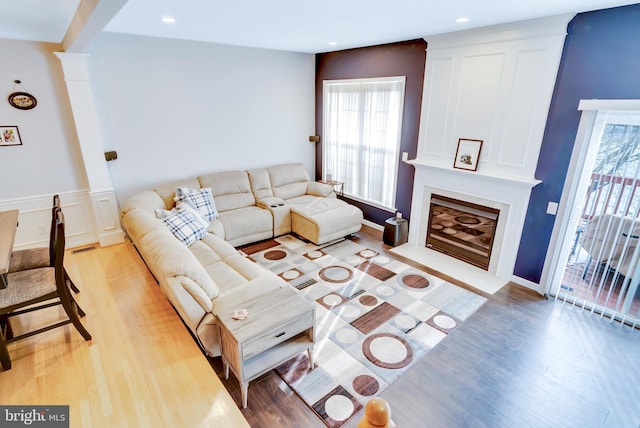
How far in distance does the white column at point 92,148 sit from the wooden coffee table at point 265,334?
2965 millimetres

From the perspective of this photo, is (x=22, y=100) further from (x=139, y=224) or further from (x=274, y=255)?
(x=274, y=255)

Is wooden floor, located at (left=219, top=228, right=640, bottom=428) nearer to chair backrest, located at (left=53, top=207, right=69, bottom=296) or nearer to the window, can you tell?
chair backrest, located at (left=53, top=207, right=69, bottom=296)

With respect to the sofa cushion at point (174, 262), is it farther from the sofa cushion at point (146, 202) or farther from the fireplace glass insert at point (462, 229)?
the fireplace glass insert at point (462, 229)

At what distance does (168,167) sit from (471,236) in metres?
4.39

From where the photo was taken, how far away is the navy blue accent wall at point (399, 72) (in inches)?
169

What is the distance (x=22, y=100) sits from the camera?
365 cm

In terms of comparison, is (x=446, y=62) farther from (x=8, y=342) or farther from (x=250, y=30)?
(x=8, y=342)

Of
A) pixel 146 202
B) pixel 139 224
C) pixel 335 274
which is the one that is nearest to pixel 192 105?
pixel 146 202

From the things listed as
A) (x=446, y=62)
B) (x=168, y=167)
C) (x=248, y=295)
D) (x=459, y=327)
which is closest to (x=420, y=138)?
(x=446, y=62)

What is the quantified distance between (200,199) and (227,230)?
562 millimetres

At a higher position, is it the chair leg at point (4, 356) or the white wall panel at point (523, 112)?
the white wall panel at point (523, 112)

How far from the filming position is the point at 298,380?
2.44 m

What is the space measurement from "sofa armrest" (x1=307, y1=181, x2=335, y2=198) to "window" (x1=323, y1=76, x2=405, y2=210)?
0.49 meters

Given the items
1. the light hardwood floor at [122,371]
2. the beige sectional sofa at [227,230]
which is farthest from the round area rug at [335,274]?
the light hardwood floor at [122,371]
